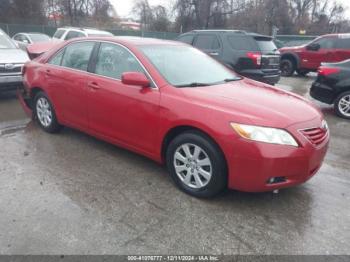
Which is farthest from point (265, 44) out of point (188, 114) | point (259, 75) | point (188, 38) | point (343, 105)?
point (188, 114)

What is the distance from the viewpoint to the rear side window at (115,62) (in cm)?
400

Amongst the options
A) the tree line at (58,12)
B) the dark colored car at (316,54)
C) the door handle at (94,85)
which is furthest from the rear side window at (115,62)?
the tree line at (58,12)

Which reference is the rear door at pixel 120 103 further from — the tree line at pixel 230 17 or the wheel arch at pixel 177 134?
the tree line at pixel 230 17

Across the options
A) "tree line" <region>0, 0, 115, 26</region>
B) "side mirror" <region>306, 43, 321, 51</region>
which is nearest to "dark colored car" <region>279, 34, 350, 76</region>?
"side mirror" <region>306, 43, 321, 51</region>

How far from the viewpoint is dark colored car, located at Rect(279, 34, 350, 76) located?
43.4ft

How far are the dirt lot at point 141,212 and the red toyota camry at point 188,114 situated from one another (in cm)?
30

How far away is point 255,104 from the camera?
3.34m

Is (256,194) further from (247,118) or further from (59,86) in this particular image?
(59,86)

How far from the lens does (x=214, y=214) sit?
3.23 metres

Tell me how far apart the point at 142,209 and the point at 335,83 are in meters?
5.83

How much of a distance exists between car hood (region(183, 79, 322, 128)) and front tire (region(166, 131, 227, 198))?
1.20 ft

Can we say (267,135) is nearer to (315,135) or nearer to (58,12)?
(315,135)

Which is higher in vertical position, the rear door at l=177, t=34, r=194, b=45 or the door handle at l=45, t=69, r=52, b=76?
the rear door at l=177, t=34, r=194, b=45

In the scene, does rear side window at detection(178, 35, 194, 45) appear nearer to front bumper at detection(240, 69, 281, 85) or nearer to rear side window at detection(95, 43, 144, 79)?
front bumper at detection(240, 69, 281, 85)
